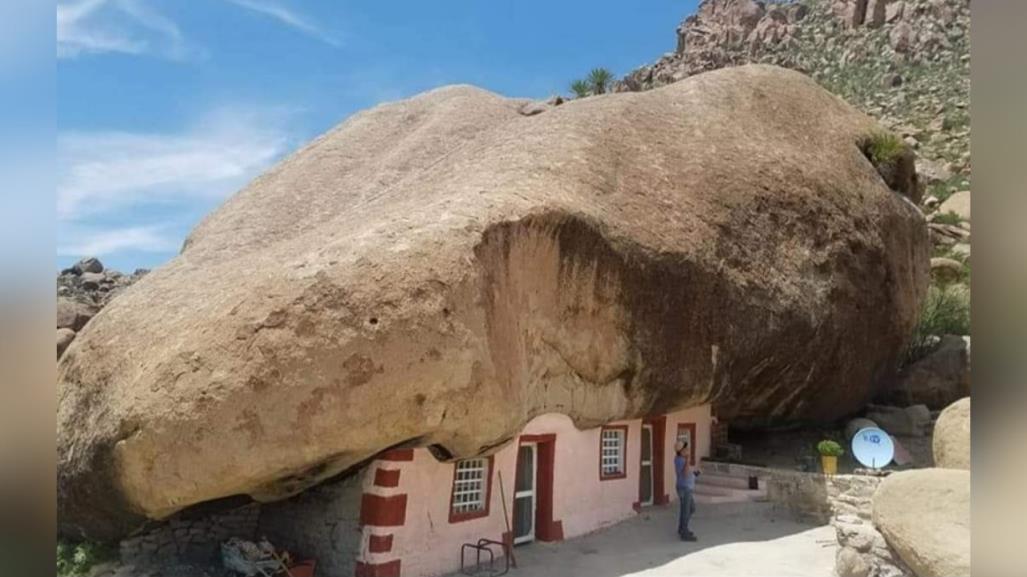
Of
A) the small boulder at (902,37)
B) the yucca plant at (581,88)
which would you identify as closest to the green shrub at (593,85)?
the yucca plant at (581,88)

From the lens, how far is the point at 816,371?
19.4 m

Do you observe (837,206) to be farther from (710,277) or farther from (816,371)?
(710,277)

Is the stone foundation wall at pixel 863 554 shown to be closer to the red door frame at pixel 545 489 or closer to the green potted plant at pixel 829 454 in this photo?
the red door frame at pixel 545 489

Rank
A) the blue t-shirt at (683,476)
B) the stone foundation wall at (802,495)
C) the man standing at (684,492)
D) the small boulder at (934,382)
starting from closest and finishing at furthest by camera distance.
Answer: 1. the man standing at (684,492)
2. the blue t-shirt at (683,476)
3. the stone foundation wall at (802,495)
4. the small boulder at (934,382)

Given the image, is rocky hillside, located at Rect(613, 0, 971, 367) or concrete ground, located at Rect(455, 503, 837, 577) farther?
rocky hillside, located at Rect(613, 0, 971, 367)

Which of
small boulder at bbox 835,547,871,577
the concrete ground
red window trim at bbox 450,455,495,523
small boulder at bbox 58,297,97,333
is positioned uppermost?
small boulder at bbox 58,297,97,333

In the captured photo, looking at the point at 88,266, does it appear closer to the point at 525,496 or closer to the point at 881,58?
the point at 525,496

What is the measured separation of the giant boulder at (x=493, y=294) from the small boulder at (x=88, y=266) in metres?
21.9

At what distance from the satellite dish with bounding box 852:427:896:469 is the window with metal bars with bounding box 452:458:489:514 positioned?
774cm

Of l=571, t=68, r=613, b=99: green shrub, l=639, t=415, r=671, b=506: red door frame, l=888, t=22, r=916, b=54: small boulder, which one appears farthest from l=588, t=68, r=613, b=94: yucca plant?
l=888, t=22, r=916, b=54: small boulder

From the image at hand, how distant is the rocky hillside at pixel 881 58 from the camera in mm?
47688

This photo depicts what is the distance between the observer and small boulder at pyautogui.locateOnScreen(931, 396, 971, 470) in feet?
43.3

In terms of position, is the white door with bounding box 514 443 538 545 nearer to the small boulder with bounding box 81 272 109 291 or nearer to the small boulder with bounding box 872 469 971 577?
the small boulder with bounding box 872 469 971 577
